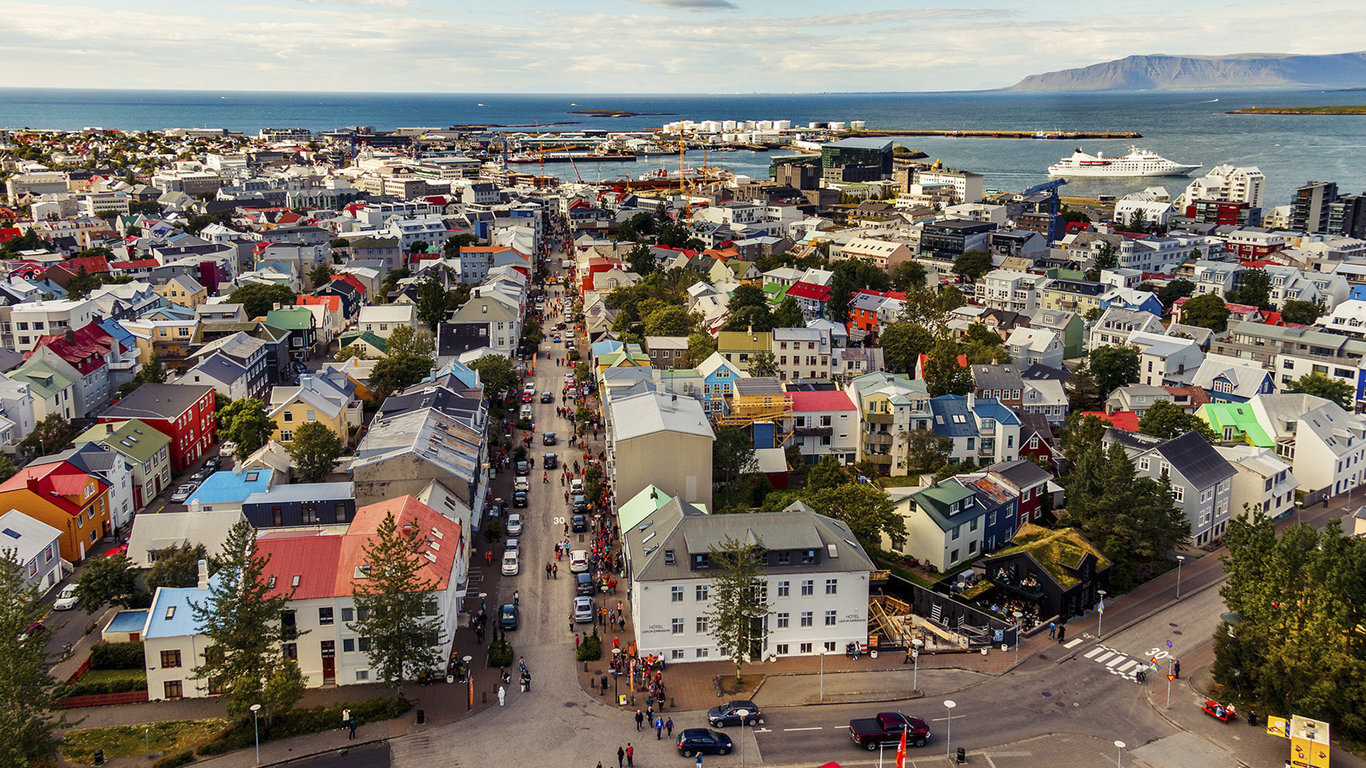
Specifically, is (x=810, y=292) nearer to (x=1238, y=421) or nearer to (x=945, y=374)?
(x=945, y=374)

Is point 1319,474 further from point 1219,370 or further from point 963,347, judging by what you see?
point 963,347

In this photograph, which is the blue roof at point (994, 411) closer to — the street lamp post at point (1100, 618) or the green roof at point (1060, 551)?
the green roof at point (1060, 551)

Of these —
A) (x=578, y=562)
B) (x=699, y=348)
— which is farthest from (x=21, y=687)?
(x=699, y=348)

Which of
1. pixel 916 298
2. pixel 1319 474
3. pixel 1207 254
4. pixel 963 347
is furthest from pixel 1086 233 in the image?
pixel 1319 474

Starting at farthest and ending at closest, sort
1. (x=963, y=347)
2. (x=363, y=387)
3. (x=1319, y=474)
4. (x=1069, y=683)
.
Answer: (x=963, y=347)
(x=363, y=387)
(x=1319, y=474)
(x=1069, y=683)

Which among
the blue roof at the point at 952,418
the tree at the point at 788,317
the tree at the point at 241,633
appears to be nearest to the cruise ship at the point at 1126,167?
the tree at the point at 788,317

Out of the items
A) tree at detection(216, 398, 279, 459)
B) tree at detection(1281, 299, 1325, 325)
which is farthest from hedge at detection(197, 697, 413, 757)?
tree at detection(1281, 299, 1325, 325)
